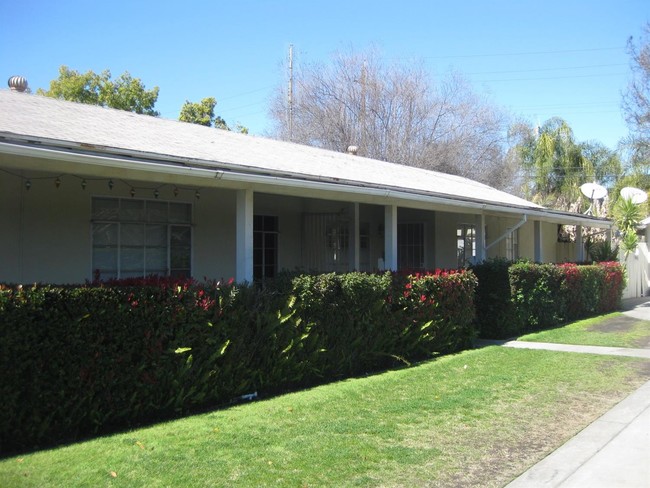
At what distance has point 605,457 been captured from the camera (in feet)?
19.5

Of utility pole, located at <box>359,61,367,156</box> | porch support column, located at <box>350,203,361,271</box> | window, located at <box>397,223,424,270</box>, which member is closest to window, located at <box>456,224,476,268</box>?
window, located at <box>397,223,424,270</box>

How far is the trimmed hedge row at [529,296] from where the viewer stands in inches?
528

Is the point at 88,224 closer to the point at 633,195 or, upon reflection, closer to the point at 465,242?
the point at 465,242

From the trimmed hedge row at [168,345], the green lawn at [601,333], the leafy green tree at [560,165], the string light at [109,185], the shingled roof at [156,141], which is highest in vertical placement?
the leafy green tree at [560,165]

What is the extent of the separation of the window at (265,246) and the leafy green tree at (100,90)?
67.2 ft

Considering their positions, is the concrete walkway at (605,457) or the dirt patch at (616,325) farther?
the dirt patch at (616,325)

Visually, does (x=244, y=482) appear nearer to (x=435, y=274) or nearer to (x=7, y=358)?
(x=7, y=358)

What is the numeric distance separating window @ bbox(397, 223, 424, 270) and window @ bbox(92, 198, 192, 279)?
841cm

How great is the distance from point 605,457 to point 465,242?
1281 centimetres

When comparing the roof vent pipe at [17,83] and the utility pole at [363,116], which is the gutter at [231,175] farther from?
the utility pole at [363,116]

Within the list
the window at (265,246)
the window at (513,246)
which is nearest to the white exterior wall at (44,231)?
the window at (265,246)

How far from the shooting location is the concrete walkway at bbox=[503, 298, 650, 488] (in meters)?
5.33

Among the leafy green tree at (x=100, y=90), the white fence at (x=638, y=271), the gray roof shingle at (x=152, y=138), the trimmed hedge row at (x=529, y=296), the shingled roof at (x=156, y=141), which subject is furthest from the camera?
the leafy green tree at (x=100, y=90)

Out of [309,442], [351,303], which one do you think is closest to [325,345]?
[351,303]
